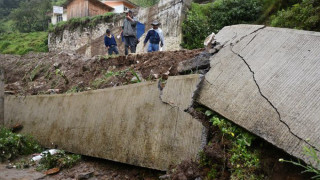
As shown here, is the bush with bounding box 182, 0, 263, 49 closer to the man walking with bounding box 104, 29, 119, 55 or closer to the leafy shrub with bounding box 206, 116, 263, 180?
the man walking with bounding box 104, 29, 119, 55

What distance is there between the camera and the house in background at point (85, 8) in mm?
21641

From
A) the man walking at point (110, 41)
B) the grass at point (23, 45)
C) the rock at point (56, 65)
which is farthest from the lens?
the grass at point (23, 45)

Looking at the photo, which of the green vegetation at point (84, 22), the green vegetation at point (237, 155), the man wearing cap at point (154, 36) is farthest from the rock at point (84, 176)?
the green vegetation at point (84, 22)

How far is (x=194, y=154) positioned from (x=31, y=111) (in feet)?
13.1

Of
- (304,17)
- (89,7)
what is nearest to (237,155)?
(304,17)

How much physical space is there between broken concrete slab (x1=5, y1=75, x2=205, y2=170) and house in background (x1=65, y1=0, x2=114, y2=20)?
1878cm

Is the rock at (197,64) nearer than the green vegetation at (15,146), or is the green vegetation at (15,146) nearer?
the rock at (197,64)

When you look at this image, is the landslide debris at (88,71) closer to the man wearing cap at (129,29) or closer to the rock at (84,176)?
the man wearing cap at (129,29)

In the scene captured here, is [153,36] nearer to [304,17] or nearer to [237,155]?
[304,17]

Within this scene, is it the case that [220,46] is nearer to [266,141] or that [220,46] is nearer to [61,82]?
[266,141]

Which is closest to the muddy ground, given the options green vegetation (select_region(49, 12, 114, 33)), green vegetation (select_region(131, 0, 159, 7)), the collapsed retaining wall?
the collapsed retaining wall

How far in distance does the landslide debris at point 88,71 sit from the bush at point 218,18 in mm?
4389

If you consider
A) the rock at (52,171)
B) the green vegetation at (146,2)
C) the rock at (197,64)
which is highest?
the green vegetation at (146,2)

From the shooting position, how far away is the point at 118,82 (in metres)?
4.39
